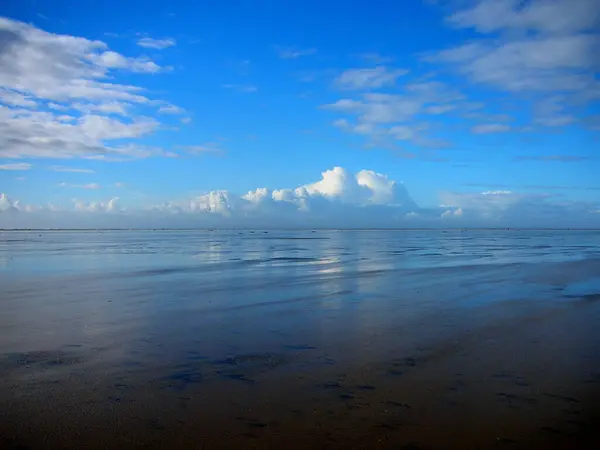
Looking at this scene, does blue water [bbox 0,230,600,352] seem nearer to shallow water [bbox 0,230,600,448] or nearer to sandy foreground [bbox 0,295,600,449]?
shallow water [bbox 0,230,600,448]

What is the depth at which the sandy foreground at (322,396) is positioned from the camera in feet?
19.9

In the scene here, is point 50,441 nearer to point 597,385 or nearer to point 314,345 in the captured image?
point 314,345

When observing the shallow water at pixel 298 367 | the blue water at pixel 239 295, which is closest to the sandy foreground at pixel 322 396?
the shallow water at pixel 298 367

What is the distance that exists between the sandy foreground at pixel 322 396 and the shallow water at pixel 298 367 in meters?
0.03

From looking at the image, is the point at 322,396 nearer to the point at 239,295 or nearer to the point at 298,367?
the point at 298,367

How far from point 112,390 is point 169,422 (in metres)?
1.79

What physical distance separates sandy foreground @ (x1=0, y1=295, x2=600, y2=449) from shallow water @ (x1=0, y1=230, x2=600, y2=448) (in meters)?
0.03

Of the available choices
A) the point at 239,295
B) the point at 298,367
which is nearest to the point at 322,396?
the point at 298,367

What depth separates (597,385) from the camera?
25.9 feet

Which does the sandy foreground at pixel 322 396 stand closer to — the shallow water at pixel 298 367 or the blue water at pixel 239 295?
the shallow water at pixel 298 367

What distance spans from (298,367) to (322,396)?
5.06 feet

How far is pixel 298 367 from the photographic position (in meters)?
8.92

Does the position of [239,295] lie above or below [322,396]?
below

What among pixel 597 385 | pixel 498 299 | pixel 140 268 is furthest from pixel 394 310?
pixel 140 268
